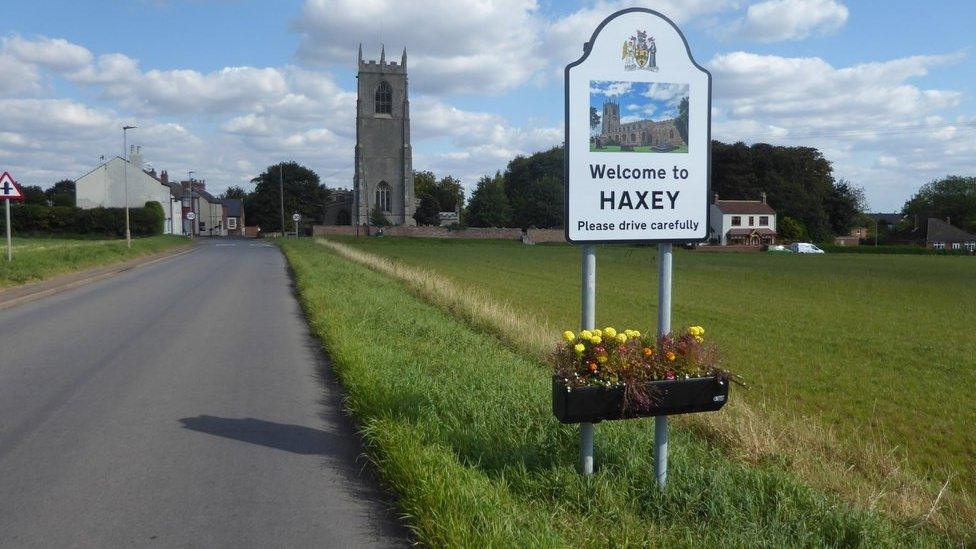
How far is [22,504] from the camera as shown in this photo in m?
4.95

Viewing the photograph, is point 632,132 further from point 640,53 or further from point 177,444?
point 177,444

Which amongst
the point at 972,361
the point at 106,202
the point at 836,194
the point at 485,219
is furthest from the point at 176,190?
the point at 972,361

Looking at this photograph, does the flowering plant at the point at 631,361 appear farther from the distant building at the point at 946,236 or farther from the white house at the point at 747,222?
the distant building at the point at 946,236

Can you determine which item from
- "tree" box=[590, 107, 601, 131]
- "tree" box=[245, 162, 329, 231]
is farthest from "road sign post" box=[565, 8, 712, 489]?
"tree" box=[245, 162, 329, 231]

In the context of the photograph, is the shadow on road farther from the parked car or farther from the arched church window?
the arched church window

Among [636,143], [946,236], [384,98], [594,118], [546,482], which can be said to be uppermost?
[384,98]

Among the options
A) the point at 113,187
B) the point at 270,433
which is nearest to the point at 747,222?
the point at 113,187

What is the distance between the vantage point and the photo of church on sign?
5027 mm

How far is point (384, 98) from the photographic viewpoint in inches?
4006

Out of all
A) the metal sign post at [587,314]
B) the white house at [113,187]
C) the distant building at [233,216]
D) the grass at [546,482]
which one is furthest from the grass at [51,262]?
the distant building at [233,216]

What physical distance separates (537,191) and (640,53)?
105m

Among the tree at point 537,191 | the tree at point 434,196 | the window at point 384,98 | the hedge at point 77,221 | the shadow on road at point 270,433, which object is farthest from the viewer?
the tree at point 434,196

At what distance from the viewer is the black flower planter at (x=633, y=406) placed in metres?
4.54

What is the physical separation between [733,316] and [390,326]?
1125cm
